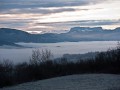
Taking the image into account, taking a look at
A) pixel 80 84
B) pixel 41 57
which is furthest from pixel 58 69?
pixel 41 57

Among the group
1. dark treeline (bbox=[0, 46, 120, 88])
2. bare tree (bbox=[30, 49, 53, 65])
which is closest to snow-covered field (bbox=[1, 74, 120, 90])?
dark treeline (bbox=[0, 46, 120, 88])

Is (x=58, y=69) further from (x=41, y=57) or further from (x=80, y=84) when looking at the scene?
(x=41, y=57)

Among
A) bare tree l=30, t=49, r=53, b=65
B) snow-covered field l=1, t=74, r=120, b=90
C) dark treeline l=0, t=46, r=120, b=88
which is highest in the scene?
snow-covered field l=1, t=74, r=120, b=90

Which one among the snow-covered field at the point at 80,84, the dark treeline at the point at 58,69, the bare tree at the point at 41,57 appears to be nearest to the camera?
the snow-covered field at the point at 80,84

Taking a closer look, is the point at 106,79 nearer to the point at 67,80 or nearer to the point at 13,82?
the point at 67,80

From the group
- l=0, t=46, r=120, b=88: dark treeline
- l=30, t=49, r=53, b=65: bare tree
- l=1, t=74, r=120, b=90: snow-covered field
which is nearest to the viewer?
l=1, t=74, r=120, b=90: snow-covered field

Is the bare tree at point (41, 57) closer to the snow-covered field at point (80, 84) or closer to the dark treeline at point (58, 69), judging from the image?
the dark treeline at point (58, 69)

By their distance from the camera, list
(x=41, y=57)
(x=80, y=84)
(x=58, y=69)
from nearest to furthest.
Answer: (x=80, y=84)
(x=58, y=69)
(x=41, y=57)

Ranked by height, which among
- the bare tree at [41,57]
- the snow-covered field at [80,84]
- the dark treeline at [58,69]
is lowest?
the bare tree at [41,57]

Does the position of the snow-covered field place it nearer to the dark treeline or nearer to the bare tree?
the dark treeline

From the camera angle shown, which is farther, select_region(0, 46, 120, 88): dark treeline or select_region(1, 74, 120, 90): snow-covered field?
select_region(0, 46, 120, 88): dark treeline

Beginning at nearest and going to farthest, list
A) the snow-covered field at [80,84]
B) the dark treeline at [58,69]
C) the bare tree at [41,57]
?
1. the snow-covered field at [80,84]
2. the dark treeline at [58,69]
3. the bare tree at [41,57]

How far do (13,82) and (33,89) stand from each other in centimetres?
652

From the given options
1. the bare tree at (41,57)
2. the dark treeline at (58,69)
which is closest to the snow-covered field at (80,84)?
the dark treeline at (58,69)
